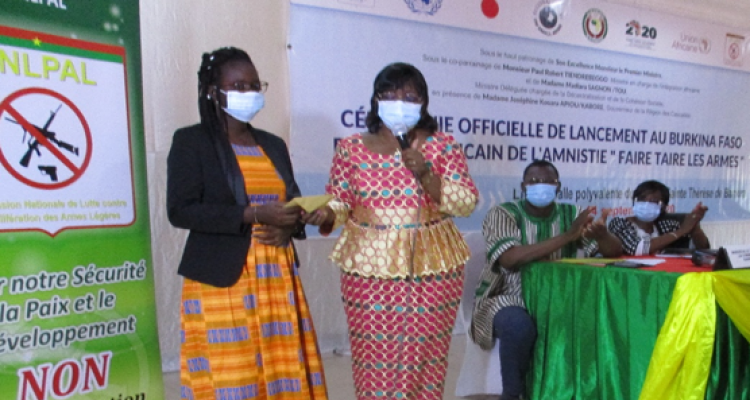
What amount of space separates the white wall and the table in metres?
1.57

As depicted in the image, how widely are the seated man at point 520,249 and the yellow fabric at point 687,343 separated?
59cm

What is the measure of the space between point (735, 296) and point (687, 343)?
9.1 inches

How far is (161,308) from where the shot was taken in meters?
3.21

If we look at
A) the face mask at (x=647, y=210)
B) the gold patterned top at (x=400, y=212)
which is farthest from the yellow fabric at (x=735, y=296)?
the face mask at (x=647, y=210)

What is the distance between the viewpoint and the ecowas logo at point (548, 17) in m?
4.49

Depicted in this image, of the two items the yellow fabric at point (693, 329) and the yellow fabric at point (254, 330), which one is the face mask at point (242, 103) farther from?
the yellow fabric at point (693, 329)

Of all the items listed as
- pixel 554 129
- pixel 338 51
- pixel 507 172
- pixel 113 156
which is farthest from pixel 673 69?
pixel 113 156

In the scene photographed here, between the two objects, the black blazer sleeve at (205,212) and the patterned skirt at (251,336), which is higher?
the black blazer sleeve at (205,212)

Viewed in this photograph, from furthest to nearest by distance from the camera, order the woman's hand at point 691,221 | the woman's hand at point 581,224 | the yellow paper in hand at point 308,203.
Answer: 1. the woman's hand at point 691,221
2. the woman's hand at point 581,224
3. the yellow paper in hand at point 308,203

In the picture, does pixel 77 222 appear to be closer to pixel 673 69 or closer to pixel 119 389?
A: pixel 119 389

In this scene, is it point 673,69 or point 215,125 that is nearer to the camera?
point 215,125

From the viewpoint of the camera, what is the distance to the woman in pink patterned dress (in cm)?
192

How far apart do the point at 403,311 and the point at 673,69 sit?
4.40 m

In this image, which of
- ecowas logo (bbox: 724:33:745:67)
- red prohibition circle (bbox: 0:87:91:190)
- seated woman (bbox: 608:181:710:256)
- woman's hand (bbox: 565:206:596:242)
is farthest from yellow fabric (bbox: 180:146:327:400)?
ecowas logo (bbox: 724:33:745:67)
